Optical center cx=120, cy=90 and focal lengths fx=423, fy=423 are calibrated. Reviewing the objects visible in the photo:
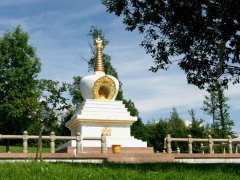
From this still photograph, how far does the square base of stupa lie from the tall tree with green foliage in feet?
48.4

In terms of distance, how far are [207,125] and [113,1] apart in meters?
43.1

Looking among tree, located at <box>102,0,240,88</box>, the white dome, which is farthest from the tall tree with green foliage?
tree, located at <box>102,0,240,88</box>

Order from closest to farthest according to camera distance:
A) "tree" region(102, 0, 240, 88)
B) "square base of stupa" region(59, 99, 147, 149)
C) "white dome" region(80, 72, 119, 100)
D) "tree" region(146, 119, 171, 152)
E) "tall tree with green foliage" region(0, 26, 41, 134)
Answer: "tree" region(102, 0, 240, 88)
"square base of stupa" region(59, 99, 147, 149)
"white dome" region(80, 72, 119, 100)
"tall tree with green foliage" region(0, 26, 41, 134)
"tree" region(146, 119, 171, 152)

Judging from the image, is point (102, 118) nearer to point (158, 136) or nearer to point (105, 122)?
point (105, 122)

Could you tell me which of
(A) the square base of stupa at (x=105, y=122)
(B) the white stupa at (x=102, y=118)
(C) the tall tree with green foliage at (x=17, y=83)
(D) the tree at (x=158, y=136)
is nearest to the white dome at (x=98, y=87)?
(B) the white stupa at (x=102, y=118)

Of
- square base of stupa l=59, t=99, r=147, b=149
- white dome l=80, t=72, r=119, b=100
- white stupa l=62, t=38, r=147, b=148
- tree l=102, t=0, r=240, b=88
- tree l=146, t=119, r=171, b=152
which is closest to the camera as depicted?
tree l=102, t=0, r=240, b=88

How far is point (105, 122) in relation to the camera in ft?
92.2

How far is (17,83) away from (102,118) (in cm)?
1937

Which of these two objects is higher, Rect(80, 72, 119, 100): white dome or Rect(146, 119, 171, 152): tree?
Rect(80, 72, 119, 100): white dome

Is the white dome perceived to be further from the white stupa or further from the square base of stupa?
the square base of stupa

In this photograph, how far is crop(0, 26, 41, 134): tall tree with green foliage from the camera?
42.8 metres

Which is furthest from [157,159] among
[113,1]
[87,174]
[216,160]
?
[87,174]

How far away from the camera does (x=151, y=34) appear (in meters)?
16.4

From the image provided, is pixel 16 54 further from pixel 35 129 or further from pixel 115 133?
pixel 115 133
